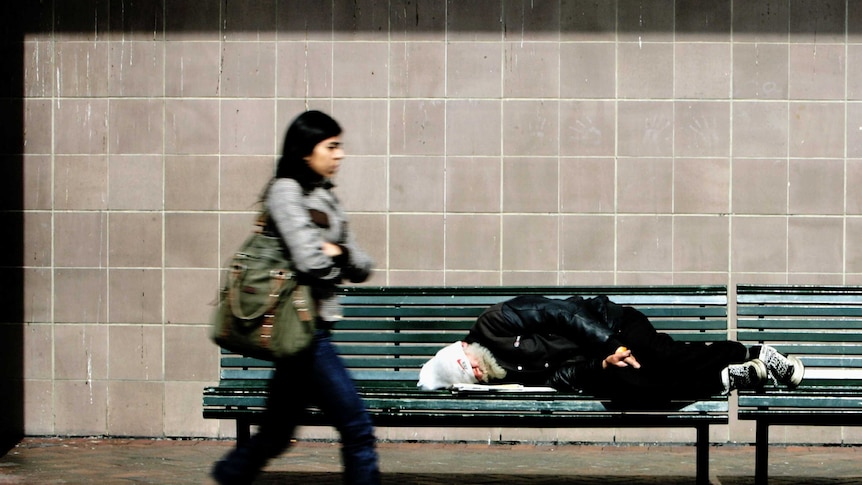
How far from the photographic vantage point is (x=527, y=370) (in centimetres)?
570

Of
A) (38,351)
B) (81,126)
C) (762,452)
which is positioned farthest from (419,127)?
(762,452)

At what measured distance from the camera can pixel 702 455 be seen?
231 inches

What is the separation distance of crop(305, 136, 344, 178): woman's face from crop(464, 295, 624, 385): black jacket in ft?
5.11

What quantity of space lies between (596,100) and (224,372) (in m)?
2.73

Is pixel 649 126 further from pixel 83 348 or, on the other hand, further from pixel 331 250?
pixel 83 348

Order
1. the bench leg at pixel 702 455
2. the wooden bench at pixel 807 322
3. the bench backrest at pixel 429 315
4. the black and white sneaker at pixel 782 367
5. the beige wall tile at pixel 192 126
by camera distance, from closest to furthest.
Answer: the black and white sneaker at pixel 782 367
the bench leg at pixel 702 455
the wooden bench at pixel 807 322
the bench backrest at pixel 429 315
the beige wall tile at pixel 192 126

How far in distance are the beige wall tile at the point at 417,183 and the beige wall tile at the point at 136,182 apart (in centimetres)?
138

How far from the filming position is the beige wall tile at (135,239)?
290 inches

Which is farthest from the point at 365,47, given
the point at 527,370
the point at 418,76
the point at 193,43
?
the point at 527,370

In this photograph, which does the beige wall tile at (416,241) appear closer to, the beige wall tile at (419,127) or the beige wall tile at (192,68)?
the beige wall tile at (419,127)

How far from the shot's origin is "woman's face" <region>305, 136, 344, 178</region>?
4449 millimetres

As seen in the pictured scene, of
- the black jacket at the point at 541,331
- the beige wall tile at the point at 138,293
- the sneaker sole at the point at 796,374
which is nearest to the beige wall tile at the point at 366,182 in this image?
the beige wall tile at the point at 138,293

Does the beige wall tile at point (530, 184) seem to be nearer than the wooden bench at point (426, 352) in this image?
No

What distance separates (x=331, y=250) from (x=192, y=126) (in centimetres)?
324
